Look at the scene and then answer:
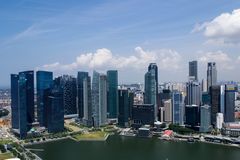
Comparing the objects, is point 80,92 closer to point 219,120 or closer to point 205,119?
point 205,119

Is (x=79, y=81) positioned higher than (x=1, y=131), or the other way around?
(x=79, y=81)

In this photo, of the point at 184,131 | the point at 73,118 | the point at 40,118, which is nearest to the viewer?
the point at 184,131

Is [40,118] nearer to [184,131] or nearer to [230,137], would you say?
[184,131]

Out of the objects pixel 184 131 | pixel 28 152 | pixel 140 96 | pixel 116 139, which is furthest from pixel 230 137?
pixel 140 96

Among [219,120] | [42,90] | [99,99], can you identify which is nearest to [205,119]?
[219,120]

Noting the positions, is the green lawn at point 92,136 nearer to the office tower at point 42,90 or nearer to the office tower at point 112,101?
the office tower at point 42,90

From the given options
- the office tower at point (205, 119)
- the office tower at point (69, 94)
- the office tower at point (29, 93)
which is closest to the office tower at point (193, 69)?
the office tower at point (69, 94)

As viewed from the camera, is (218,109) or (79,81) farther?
(79,81)
